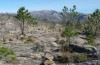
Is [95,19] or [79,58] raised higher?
[95,19]

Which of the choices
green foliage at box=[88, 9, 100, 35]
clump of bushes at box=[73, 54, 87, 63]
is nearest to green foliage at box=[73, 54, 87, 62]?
clump of bushes at box=[73, 54, 87, 63]

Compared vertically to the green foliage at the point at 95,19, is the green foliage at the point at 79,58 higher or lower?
lower

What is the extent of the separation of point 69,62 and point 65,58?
1150mm

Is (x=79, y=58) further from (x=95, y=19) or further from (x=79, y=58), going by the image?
(x=95, y=19)

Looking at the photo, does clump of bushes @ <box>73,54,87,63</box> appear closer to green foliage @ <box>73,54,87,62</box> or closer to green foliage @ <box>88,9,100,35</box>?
green foliage @ <box>73,54,87,62</box>

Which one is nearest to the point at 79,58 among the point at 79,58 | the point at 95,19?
the point at 79,58

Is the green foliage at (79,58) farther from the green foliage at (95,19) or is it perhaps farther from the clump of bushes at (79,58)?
the green foliage at (95,19)

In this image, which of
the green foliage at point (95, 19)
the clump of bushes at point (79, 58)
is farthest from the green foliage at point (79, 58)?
the green foliage at point (95, 19)

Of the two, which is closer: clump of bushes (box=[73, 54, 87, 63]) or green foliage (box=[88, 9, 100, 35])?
clump of bushes (box=[73, 54, 87, 63])

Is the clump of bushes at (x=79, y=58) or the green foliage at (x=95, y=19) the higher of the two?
the green foliage at (x=95, y=19)

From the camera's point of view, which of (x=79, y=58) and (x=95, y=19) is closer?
(x=79, y=58)

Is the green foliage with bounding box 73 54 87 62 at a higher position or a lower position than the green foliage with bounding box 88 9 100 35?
lower

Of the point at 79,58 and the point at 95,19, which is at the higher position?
the point at 95,19

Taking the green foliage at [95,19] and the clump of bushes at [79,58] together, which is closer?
the clump of bushes at [79,58]
